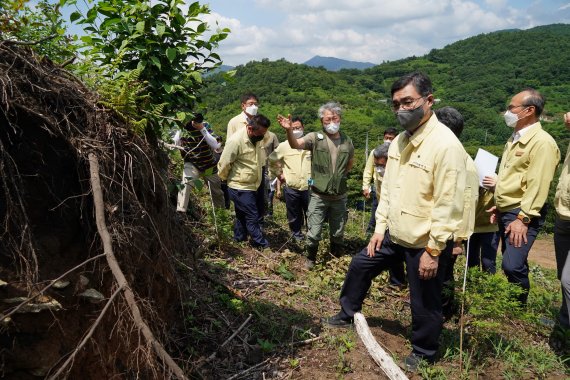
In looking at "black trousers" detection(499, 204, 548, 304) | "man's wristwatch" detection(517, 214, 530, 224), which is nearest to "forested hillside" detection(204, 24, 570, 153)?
"black trousers" detection(499, 204, 548, 304)

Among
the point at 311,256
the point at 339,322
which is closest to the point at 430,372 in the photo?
the point at 339,322

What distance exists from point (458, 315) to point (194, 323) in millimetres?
2697

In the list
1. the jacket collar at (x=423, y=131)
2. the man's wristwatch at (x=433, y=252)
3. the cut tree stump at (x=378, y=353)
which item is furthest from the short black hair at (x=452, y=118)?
the cut tree stump at (x=378, y=353)

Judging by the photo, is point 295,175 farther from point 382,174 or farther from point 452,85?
point 452,85

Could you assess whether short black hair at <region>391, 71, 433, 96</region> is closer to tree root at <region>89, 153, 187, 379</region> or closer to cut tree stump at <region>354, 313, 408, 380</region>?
cut tree stump at <region>354, 313, 408, 380</region>

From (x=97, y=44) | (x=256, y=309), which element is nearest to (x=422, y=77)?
(x=97, y=44)

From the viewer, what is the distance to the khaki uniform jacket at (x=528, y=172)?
381 centimetres

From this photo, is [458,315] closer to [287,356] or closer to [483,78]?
[287,356]

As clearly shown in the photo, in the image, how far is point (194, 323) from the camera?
366cm

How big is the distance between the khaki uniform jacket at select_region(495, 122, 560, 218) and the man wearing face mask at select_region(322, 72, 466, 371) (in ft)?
4.33

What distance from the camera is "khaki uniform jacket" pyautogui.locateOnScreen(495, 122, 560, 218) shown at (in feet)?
12.5

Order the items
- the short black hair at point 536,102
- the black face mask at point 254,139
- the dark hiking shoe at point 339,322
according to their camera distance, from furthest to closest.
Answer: the black face mask at point 254,139
the short black hair at point 536,102
the dark hiking shoe at point 339,322

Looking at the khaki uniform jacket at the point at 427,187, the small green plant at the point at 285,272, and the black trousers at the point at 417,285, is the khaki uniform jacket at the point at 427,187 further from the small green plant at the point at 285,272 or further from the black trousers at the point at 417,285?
the small green plant at the point at 285,272

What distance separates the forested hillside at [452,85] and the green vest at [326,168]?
134 ft
